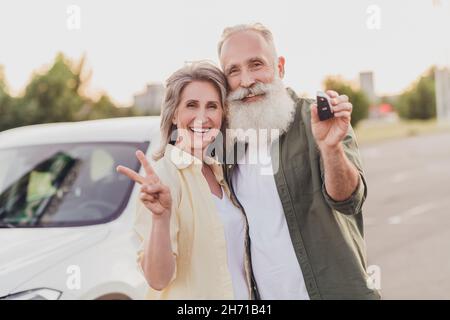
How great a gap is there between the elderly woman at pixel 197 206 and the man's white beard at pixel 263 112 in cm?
4

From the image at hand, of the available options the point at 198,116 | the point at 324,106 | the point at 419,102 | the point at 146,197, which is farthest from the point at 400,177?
the point at 419,102

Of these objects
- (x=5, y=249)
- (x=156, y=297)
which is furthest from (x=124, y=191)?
(x=156, y=297)

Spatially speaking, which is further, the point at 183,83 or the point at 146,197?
the point at 183,83

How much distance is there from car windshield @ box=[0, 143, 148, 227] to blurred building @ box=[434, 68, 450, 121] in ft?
129

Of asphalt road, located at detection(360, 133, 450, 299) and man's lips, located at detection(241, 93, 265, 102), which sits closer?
man's lips, located at detection(241, 93, 265, 102)

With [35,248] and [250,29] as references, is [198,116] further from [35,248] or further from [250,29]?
[35,248]

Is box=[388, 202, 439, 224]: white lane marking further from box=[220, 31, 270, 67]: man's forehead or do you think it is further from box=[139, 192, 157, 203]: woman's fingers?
box=[139, 192, 157, 203]: woman's fingers

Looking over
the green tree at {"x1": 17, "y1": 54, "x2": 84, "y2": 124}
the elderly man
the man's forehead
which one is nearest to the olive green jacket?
the elderly man

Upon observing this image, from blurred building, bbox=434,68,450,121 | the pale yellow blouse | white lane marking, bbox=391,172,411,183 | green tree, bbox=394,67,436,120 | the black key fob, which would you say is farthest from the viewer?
green tree, bbox=394,67,436,120

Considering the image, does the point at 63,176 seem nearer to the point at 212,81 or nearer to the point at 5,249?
the point at 5,249

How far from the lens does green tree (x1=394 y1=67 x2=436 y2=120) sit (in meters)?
50.0

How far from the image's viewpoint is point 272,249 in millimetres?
1897

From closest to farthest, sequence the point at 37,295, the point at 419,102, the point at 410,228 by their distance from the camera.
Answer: the point at 37,295 → the point at 410,228 → the point at 419,102

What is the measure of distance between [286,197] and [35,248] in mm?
1640
